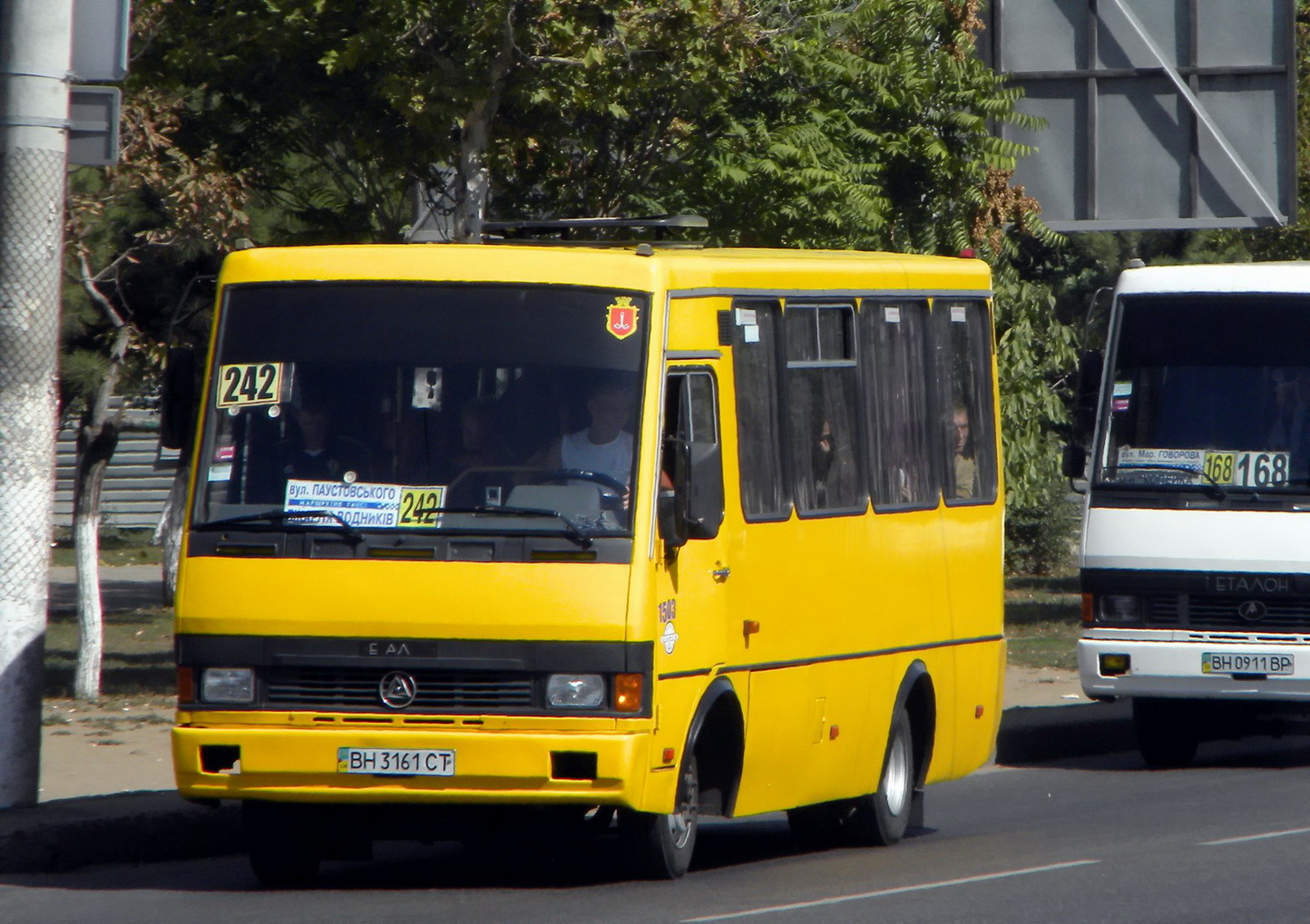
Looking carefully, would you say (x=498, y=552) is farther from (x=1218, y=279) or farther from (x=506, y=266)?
(x=1218, y=279)

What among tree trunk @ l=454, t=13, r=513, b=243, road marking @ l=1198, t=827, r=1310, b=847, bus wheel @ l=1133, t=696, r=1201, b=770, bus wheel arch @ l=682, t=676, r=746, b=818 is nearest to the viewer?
bus wheel arch @ l=682, t=676, r=746, b=818

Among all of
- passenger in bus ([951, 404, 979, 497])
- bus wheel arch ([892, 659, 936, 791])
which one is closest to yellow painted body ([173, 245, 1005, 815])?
bus wheel arch ([892, 659, 936, 791])

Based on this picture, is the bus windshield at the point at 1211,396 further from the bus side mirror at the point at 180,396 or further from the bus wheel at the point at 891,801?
the bus side mirror at the point at 180,396

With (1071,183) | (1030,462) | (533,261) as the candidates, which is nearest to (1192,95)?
(1071,183)

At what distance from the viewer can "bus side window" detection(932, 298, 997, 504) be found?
1151 cm

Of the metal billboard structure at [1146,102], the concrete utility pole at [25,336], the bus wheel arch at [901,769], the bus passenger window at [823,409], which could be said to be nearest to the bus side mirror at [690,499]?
the bus passenger window at [823,409]

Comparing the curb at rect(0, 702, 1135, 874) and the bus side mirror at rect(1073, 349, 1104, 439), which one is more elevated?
the bus side mirror at rect(1073, 349, 1104, 439)

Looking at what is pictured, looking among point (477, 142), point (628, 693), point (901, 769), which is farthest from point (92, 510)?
point (628, 693)

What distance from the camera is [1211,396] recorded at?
13.9 metres

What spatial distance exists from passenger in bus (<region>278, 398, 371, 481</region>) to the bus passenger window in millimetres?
2009

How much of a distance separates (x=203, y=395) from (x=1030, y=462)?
14945 mm

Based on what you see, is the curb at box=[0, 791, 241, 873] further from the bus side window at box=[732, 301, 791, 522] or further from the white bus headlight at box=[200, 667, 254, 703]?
the bus side window at box=[732, 301, 791, 522]

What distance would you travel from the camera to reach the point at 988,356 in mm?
12078

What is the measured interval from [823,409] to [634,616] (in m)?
2.15
